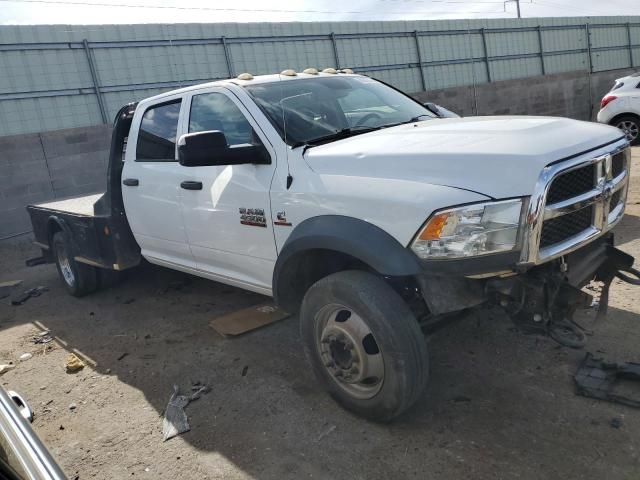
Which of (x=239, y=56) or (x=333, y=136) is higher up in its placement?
(x=239, y=56)

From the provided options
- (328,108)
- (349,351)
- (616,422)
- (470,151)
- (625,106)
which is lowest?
(616,422)

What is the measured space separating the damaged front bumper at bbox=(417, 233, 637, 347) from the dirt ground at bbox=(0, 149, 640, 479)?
1.81 feet

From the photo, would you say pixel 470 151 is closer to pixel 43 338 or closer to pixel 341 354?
pixel 341 354

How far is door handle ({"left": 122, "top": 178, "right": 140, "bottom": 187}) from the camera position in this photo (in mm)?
4802

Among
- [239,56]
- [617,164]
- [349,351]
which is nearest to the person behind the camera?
[349,351]

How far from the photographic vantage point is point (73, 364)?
173 inches

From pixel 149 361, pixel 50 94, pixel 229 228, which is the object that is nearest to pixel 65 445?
pixel 149 361

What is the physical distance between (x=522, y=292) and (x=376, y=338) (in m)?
0.77

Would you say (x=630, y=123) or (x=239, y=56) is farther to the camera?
(x=239, y=56)

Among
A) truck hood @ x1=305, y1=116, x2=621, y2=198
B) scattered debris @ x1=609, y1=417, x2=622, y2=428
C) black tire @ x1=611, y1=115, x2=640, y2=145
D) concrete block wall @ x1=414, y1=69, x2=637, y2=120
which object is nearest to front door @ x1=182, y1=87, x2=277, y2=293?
truck hood @ x1=305, y1=116, x2=621, y2=198

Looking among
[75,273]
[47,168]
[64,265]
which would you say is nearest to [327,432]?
[75,273]

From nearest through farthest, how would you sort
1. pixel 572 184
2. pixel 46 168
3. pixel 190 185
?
pixel 572 184 < pixel 190 185 < pixel 46 168

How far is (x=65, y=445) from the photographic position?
10.9ft

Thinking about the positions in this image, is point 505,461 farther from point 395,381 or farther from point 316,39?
point 316,39
